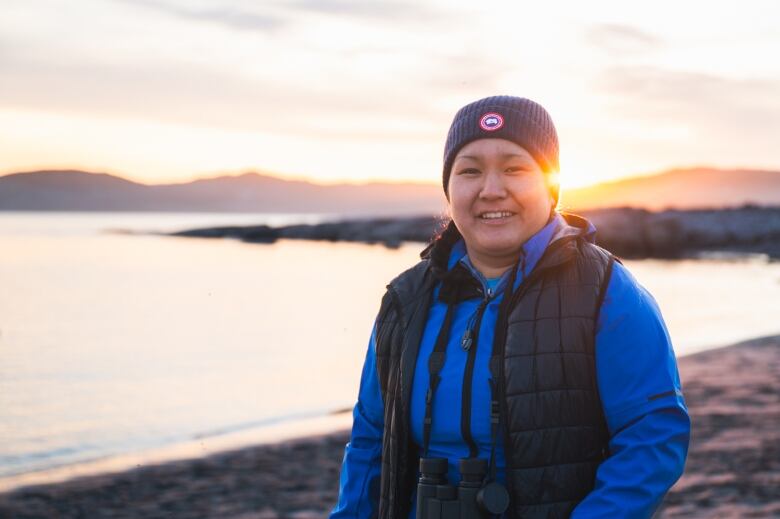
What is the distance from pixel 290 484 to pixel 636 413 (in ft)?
18.9

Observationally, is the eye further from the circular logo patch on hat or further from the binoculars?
the binoculars

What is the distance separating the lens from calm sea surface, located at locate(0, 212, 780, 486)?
10.8 m

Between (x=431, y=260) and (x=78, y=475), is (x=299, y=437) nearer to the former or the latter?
(x=78, y=475)

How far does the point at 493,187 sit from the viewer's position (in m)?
2.41

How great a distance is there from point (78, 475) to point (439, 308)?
22.5ft

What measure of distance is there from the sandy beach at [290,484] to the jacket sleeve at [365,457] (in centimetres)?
420

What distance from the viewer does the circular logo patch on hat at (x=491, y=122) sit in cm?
243

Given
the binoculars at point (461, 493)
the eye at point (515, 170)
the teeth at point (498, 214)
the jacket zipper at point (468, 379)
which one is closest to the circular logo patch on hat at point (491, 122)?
the eye at point (515, 170)

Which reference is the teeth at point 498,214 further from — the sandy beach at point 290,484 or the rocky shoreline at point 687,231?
the rocky shoreline at point 687,231

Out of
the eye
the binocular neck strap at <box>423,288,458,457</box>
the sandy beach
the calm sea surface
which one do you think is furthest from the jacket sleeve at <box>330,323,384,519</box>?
the calm sea surface

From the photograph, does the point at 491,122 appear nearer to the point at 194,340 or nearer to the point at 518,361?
the point at 518,361

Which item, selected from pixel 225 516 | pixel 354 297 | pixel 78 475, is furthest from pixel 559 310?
pixel 354 297

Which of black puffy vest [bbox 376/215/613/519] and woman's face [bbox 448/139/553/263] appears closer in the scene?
black puffy vest [bbox 376/215/613/519]

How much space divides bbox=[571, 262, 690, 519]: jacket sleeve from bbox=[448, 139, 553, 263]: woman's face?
35 centimetres
